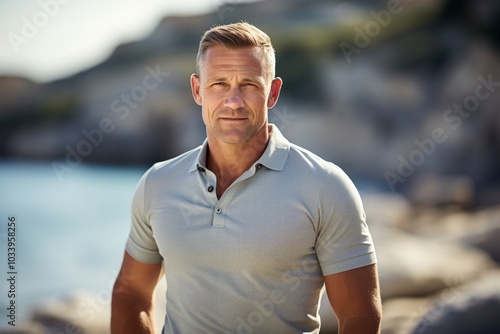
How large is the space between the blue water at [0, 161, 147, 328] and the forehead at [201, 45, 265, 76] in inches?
152

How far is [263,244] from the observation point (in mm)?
1903

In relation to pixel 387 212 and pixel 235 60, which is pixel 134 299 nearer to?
pixel 235 60

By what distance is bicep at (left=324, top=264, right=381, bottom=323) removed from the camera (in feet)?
6.09

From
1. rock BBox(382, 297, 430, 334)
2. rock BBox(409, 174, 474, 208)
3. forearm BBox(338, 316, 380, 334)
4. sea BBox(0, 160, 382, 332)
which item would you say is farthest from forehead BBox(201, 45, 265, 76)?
rock BBox(409, 174, 474, 208)

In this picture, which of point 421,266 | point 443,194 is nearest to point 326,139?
point 443,194

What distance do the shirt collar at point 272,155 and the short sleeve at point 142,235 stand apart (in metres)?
0.19

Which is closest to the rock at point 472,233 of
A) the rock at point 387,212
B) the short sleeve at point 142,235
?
the rock at point 387,212

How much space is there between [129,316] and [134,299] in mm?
55

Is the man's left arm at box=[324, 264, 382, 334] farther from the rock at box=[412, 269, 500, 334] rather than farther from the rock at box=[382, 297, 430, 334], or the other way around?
the rock at box=[382, 297, 430, 334]

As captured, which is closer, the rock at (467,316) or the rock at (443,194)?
the rock at (467,316)

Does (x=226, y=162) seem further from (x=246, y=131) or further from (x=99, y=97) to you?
(x=99, y=97)

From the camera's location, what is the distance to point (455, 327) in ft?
10.1

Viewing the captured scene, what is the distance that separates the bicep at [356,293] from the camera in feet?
6.09

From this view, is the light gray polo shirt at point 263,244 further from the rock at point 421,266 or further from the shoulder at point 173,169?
the rock at point 421,266
